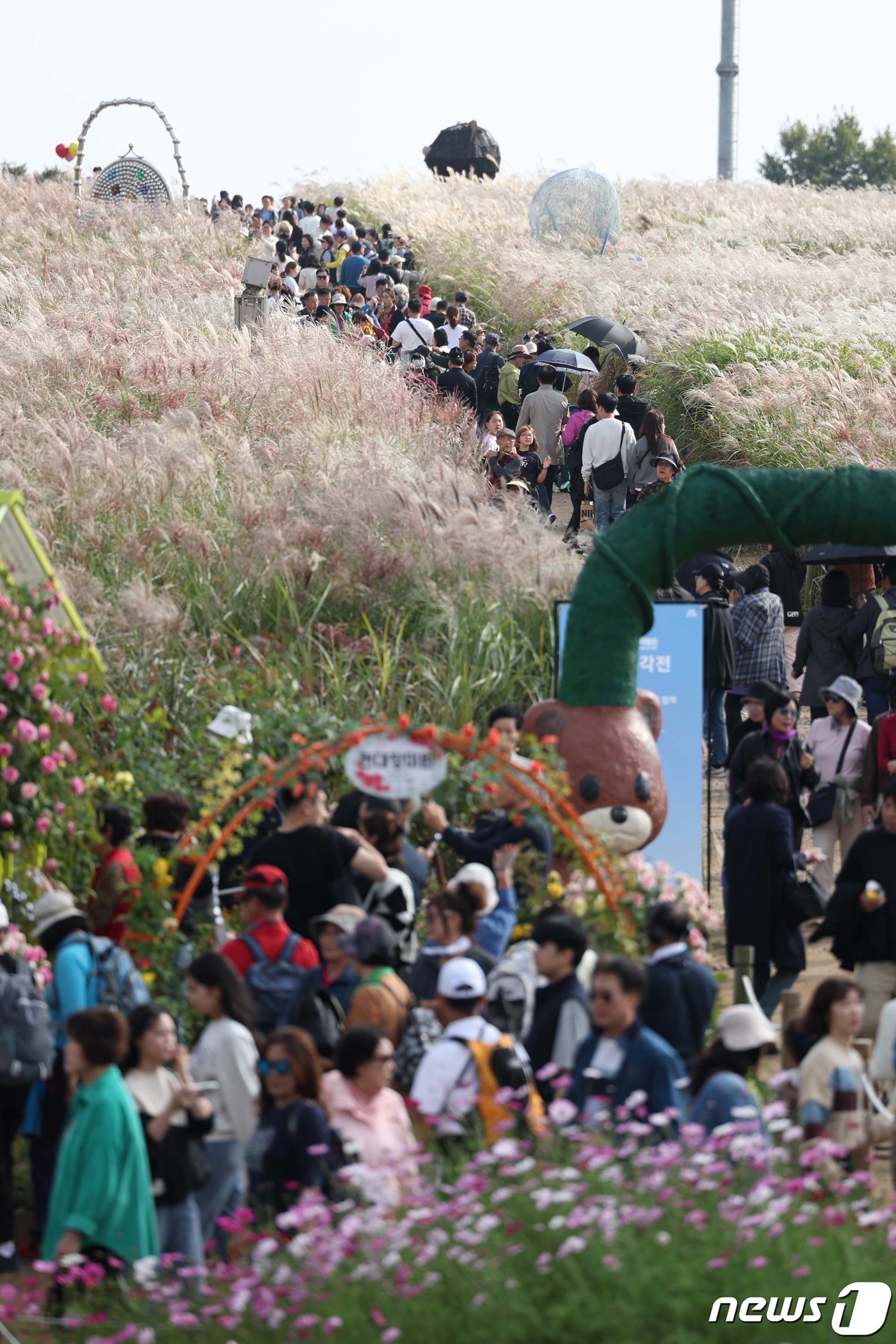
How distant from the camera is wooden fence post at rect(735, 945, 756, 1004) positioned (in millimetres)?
7402

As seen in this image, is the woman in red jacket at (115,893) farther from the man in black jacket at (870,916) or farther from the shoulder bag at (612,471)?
the shoulder bag at (612,471)

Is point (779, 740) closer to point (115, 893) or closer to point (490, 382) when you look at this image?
point (115, 893)

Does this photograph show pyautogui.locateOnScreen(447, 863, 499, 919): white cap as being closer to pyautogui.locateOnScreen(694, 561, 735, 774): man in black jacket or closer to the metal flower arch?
pyautogui.locateOnScreen(694, 561, 735, 774): man in black jacket

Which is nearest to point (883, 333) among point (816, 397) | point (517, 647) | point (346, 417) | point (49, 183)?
point (816, 397)

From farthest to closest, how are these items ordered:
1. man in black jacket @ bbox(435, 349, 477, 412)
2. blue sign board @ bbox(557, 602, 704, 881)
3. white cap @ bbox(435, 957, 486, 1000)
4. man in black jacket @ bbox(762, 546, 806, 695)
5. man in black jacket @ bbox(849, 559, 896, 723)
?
man in black jacket @ bbox(435, 349, 477, 412), man in black jacket @ bbox(762, 546, 806, 695), man in black jacket @ bbox(849, 559, 896, 723), blue sign board @ bbox(557, 602, 704, 881), white cap @ bbox(435, 957, 486, 1000)

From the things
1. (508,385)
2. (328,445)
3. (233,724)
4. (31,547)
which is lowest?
(233,724)

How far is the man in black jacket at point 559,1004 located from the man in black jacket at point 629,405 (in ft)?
35.9

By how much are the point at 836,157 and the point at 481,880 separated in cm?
6466

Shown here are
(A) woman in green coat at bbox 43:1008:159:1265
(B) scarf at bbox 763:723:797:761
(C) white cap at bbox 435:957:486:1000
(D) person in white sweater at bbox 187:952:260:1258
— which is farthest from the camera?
(B) scarf at bbox 763:723:797:761

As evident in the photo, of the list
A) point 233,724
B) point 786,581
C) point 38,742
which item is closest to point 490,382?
point 786,581

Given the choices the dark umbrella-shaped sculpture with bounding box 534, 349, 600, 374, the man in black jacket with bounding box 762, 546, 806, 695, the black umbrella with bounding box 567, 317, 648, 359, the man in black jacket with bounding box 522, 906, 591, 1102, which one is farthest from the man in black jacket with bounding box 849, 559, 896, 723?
the black umbrella with bounding box 567, 317, 648, 359

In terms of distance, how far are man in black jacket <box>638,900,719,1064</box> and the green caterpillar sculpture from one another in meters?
2.09

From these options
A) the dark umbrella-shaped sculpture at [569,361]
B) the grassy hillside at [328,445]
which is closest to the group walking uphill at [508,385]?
the dark umbrella-shaped sculpture at [569,361]

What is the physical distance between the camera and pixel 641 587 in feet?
30.7
